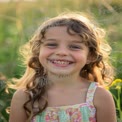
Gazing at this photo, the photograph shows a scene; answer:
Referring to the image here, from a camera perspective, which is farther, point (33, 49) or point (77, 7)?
point (77, 7)

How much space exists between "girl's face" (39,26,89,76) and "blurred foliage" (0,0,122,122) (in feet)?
2.23

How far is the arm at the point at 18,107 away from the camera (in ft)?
13.2

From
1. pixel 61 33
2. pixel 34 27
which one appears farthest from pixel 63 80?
pixel 34 27

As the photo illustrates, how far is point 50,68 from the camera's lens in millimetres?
3953

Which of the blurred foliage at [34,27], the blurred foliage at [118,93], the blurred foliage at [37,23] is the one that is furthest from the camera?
the blurred foliage at [37,23]

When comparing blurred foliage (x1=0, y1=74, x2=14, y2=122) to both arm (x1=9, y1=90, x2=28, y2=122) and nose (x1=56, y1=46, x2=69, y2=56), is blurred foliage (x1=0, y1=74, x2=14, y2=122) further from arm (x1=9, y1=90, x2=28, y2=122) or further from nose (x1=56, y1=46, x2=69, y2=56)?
nose (x1=56, y1=46, x2=69, y2=56)

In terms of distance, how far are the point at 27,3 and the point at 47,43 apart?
4151 millimetres

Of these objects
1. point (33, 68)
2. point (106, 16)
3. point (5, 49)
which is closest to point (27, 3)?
point (5, 49)

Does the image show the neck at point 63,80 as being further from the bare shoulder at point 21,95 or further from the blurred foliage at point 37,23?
the blurred foliage at point 37,23

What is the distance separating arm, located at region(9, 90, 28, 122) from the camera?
403 centimetres

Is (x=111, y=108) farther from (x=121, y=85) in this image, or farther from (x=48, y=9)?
(x=48, y=9)

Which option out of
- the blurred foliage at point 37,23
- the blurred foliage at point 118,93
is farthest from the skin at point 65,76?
the blurred foliage at point 37,23

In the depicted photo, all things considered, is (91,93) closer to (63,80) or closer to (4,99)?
(63,80)

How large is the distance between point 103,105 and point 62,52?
0.43 metres
